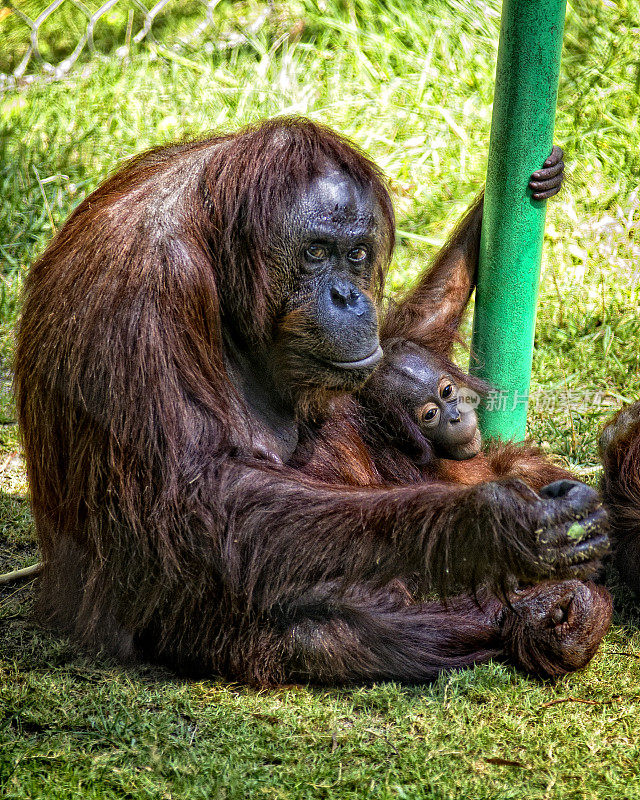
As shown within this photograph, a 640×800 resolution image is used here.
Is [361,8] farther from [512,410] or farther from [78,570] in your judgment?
[78,570]

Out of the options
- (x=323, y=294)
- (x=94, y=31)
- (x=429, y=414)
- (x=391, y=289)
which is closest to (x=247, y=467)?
(x=323, y=294)

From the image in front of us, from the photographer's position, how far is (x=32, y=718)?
8.82 ft

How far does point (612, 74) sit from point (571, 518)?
14.6ft

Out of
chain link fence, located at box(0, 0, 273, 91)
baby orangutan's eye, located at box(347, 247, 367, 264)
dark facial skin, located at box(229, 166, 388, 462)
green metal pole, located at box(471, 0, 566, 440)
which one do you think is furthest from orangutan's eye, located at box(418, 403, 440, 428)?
chain link fence, located at box(0, 0, 273, 91)

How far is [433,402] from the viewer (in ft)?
11.6

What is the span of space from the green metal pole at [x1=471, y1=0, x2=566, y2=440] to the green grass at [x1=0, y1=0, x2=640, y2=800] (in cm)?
66

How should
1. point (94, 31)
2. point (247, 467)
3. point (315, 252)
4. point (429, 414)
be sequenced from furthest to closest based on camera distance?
point (94, 31), point (429, 414), point (315, 252), point (247, 467)

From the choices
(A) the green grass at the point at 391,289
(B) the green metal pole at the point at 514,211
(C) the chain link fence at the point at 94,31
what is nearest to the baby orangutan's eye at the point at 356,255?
(B) the green metal pole at the point at 514,211

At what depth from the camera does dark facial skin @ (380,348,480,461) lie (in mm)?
3516

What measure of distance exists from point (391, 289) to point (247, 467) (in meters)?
2.69

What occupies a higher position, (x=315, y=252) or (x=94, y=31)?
(x=94, y=31)

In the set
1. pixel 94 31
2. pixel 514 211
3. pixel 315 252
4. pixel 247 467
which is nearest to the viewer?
pixel 247 467

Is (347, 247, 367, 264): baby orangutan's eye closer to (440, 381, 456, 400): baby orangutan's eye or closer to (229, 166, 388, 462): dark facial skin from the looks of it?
(229, 166, 388, 462): dark facial skin

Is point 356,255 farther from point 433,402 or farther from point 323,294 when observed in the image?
point 433,402
